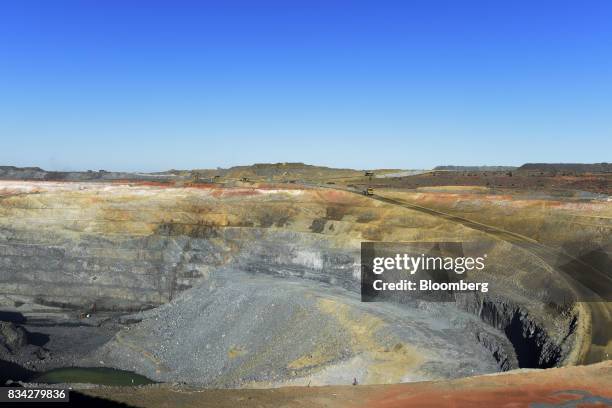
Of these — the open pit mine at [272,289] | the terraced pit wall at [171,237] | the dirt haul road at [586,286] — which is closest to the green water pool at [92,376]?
the open pit mine at [272,289]

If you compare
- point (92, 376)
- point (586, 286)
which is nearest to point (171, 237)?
point (92, 376)

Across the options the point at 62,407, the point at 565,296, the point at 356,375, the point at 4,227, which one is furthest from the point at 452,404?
the point at 4,227

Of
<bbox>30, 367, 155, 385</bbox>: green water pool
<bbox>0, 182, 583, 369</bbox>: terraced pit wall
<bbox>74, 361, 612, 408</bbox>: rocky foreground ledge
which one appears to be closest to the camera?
<bbox>74, 361, 612, 408</bbox>: rocky foreground ledge

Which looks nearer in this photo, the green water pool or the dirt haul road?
the dirt haul road

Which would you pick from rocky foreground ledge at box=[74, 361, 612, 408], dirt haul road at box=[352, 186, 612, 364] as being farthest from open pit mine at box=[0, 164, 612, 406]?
rocky foreground ledge at box=[74, 361, 612, 408]

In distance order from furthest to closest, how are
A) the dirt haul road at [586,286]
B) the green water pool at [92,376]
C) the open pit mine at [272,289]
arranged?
the green water pool at [92,376]
the open pit mine at [272,289]
the dirt haul road at [586,286]

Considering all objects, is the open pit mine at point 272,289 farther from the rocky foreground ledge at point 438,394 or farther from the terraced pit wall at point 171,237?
the rocky foreground ledge at point 438,394

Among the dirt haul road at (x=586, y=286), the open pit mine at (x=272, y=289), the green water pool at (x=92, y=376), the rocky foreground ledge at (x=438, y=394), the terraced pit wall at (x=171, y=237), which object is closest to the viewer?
the rocky foreground ledge at (x=438, y=394)

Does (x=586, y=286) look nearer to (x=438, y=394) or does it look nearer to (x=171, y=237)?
(x=438, y=394)

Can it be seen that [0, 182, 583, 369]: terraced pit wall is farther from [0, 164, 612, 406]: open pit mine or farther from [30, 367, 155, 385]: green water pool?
[30, 367, 155, 385]: green water pool
